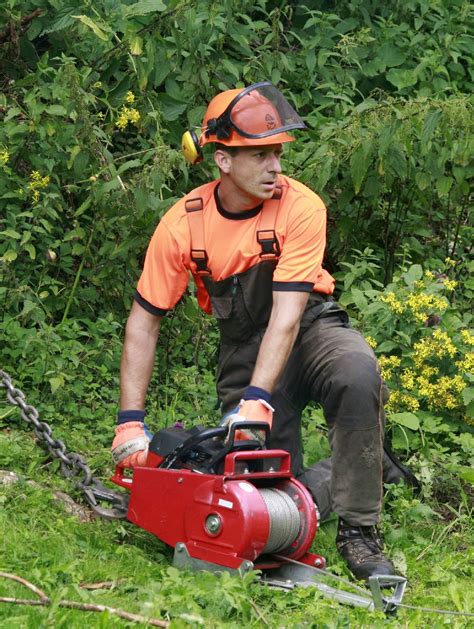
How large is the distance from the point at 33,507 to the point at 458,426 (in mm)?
2550

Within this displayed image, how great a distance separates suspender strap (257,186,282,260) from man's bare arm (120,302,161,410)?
0.59 m

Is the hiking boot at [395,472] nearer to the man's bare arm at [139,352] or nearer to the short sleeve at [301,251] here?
the short sleeve at [301,251]

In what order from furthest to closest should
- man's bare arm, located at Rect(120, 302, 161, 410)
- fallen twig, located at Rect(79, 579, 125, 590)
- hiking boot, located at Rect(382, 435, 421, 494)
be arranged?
hiking boot, located at Rect(382, 435, 421, 494) → man's bare arm, located at Rect(120, 302, 161, 410) → fallen twig, located at Rect(79, 579, 125, 590)

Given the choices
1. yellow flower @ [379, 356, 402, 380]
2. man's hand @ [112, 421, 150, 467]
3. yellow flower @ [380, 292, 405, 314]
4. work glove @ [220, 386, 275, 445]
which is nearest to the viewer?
work glove @ [220, 386, 275, 445]

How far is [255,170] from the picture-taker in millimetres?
5090

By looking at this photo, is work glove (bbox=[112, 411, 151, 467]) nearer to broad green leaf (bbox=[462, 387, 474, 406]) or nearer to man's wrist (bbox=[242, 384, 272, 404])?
man's wrist (bbox=[242, 384, 272, 404])

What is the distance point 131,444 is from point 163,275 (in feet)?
2.48

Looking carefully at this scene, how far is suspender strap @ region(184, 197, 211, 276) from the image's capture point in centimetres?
514

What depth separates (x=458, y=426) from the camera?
21.1ft

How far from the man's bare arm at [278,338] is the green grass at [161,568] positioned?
808 mm

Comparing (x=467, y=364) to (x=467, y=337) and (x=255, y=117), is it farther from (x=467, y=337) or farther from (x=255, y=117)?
(x=255, y=117)

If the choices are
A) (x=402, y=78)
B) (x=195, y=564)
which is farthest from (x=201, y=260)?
(x=402, y=78)

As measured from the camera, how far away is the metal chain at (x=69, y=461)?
5156mm

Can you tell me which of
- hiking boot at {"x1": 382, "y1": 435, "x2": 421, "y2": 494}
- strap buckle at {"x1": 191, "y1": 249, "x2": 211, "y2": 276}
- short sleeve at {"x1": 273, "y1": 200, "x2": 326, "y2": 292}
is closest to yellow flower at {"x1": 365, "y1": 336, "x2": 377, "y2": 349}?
hiking boot at {"x1": 382, "y1": 435, "x2": 421, "y2": 494}
